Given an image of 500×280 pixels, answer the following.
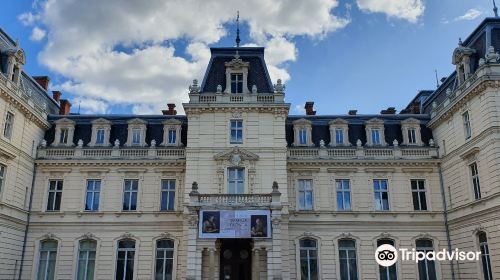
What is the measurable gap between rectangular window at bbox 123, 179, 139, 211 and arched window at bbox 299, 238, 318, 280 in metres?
11.6

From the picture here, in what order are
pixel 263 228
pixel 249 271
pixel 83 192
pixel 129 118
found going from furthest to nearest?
pixel 129 118, pixel 83 192, pixel 249 271, pixel 263 228

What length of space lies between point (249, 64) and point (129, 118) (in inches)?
399

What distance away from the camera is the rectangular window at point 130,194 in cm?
3112

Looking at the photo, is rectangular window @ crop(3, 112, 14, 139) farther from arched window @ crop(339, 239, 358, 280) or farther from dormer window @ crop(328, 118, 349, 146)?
arched window @ crop(339, 239, 358, 280)

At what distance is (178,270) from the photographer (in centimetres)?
2942

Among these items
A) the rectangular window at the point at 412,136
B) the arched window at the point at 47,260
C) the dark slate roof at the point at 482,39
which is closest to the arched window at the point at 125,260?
the arched window at the point at 47,260

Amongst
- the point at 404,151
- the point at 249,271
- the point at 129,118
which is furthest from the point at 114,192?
the point at 404,151

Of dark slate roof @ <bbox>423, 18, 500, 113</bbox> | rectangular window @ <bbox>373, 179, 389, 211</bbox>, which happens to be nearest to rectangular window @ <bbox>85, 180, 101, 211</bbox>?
rectangular window @ <bbox>373, 179, 389, 211</bbox>

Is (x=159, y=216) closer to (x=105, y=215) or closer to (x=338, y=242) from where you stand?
(x=105, y=215)

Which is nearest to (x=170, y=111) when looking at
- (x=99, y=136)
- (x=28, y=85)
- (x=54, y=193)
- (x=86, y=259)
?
(x=99, y=136)

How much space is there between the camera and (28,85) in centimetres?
3209

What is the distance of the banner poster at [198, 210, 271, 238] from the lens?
84.4 ft

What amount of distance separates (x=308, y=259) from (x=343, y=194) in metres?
5.04

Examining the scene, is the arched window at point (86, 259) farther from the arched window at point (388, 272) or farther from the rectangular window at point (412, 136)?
the rectangular window at point (412, 136)
